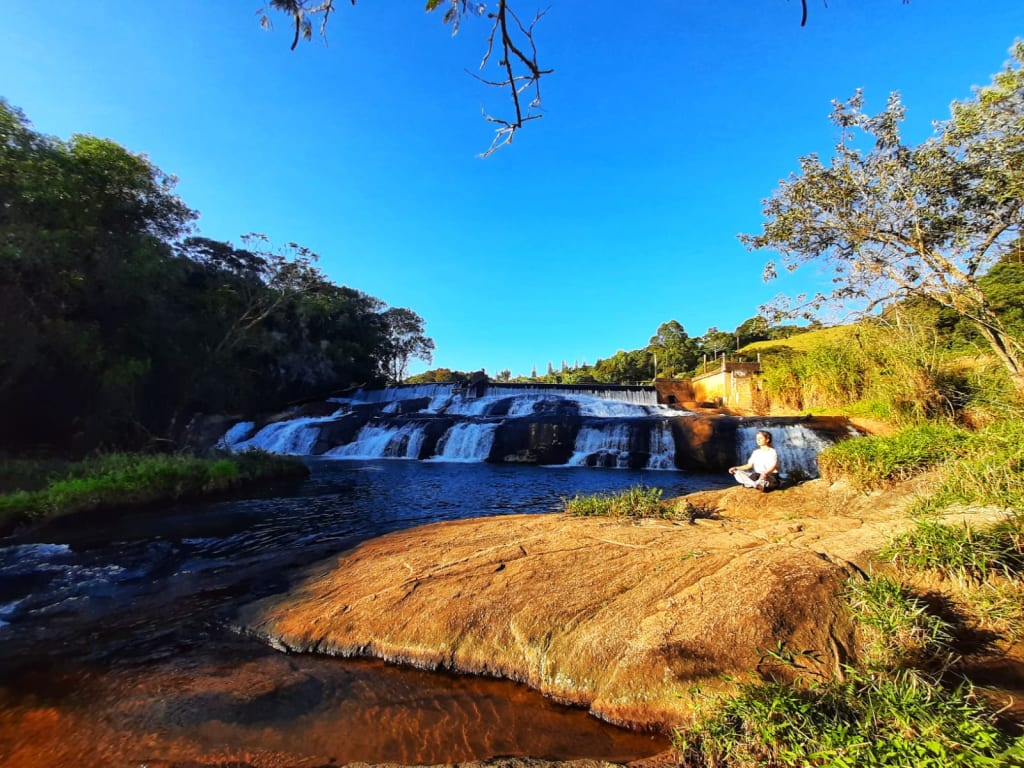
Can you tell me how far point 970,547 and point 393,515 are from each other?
800 centimetres

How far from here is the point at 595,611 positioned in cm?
317

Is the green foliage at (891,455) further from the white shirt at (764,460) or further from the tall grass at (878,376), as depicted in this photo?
the tall grass at (878,376)

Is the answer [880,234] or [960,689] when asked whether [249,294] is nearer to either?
[880,234]

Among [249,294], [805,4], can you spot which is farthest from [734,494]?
[249,294]

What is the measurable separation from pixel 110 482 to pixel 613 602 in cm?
1030

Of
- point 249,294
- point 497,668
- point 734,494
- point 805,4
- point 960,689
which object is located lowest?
point 497,668

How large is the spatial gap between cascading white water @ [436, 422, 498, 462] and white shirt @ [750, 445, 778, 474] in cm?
1307

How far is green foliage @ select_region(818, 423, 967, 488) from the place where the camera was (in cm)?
453

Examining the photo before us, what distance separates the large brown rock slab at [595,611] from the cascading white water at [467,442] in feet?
44.4

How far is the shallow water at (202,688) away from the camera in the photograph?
8.02 ft

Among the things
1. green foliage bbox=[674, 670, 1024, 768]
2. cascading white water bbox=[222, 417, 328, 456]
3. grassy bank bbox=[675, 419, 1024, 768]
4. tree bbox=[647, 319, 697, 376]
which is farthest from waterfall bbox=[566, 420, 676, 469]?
tree bbox=[647, 319, 697, 376]

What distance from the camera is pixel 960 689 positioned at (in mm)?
1915

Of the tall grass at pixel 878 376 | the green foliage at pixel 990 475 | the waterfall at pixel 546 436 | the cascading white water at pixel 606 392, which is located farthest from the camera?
the cascading white water at pixel 606 392

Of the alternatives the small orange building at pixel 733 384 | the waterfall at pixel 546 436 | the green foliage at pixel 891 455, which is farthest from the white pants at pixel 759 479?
the small orange building at pixel 733 384
